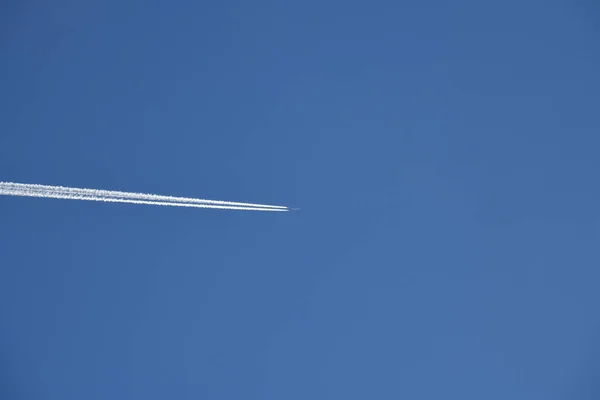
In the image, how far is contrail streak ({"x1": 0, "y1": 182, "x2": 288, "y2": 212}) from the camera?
2130cm

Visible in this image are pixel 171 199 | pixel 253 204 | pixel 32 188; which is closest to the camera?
pixel 32 188

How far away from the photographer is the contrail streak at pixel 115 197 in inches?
838

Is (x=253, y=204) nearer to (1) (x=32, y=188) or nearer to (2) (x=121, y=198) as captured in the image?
(2) (x=121, y=198)

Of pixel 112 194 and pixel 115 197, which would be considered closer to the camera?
pixel 115 197

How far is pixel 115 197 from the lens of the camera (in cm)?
2284

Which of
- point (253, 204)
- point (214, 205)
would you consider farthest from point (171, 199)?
point (253, 204)

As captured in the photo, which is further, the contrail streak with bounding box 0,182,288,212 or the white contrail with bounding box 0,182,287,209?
the white contrail with bounding box 0,182,287,209

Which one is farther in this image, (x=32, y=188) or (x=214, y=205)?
(x=214, y=205)

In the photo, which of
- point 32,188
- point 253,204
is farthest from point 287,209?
point 32,188

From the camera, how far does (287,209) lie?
26.0 m

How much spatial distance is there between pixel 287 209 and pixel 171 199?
14.7ft

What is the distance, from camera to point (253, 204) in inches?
997

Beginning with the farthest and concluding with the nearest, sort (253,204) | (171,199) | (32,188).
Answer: (253,204) → (171,199) → (32,188)

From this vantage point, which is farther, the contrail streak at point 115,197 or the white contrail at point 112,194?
the white contrail at point 112,194
